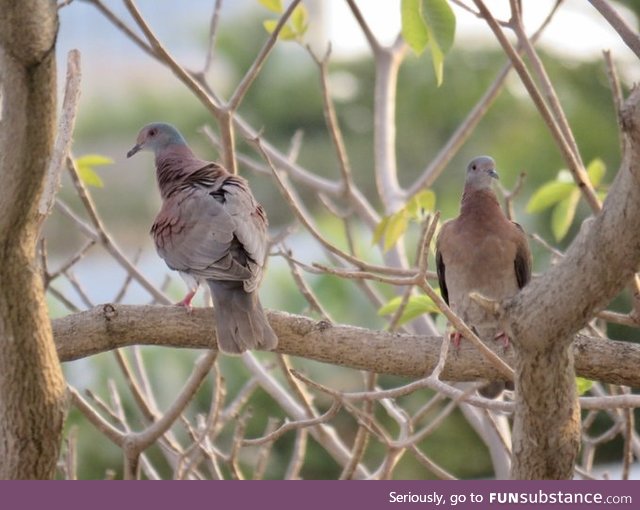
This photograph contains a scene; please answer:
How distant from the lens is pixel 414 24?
1.99 meters

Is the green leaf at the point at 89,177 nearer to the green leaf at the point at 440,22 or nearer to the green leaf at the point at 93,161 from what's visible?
the green leaf at the point at 93,161

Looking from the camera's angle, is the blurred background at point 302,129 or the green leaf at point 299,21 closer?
the green leaf at point 299,21

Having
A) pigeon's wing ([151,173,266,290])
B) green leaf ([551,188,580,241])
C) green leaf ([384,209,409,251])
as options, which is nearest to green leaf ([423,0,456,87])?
green leaf ([384,209,409,251])

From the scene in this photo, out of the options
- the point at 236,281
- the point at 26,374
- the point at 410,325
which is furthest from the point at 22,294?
the point at 410,325

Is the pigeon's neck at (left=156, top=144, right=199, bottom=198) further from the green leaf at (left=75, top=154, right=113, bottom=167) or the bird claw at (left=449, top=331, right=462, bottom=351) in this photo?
the bird claw at (left=449, top=331, right=462, bottom=351)

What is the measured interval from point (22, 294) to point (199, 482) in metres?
0.67

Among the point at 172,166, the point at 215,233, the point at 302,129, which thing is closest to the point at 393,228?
the point at 215,233

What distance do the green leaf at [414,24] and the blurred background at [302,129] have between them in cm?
367

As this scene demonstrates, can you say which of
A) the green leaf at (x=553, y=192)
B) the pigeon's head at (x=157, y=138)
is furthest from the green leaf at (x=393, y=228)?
the pigeon's head at (x=157, y=138)

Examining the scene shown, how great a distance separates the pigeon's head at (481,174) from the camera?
305 centimetres

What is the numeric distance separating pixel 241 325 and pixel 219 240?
35 centimetres

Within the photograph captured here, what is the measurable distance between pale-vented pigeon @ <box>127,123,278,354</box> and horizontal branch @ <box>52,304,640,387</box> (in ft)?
0.48

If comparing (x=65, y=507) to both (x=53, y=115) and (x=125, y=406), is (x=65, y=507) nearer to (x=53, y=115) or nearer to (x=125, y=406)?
(x=53, y=115)

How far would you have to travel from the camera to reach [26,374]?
164cm
